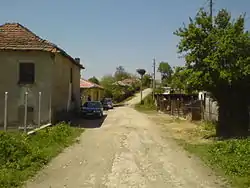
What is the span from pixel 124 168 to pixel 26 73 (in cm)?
1559

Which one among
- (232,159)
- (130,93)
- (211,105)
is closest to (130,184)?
Result: (232,159)

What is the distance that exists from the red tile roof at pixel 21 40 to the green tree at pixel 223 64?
8630mm

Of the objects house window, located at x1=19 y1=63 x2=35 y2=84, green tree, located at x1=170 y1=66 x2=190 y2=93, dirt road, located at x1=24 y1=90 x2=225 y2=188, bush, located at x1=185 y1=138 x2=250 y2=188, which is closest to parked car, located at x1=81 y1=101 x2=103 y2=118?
house window, located at x1=19 y1=63 x2=35 y2=84

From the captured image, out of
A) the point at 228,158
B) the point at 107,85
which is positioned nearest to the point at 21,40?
the point at 228,158

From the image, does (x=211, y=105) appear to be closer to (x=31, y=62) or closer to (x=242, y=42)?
(x=242, y=42)

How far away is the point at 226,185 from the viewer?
9.36 metres

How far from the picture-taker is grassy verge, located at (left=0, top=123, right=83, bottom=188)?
9.63m

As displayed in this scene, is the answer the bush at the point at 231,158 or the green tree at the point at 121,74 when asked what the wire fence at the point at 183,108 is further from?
the green tree at the point at 121,74

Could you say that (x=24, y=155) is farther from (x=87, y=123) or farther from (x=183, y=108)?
(x=183, y=108)

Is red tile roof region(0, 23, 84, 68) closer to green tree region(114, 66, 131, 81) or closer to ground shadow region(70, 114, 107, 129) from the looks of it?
ground shadow region(70, 114, 107, 129)

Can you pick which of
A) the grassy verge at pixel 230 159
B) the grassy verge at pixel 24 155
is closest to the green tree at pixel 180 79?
the grassy verge at pixel 230 159

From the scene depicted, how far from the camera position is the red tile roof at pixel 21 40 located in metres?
24.6

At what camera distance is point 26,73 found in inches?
990

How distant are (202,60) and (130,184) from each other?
11175mm
